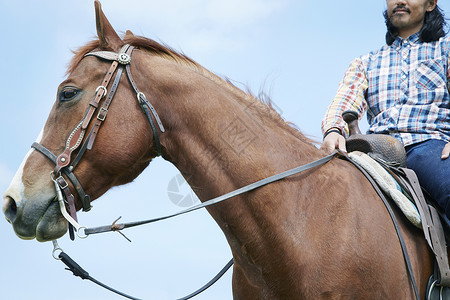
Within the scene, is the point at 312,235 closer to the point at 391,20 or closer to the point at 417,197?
the point at 417,197

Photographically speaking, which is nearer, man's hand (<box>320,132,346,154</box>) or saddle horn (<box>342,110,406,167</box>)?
saddle horn (<box>342,110,406,167</box>)

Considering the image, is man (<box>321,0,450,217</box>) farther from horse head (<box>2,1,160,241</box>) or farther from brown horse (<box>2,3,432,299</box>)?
horse head (<box>2,1,160,241</box>)

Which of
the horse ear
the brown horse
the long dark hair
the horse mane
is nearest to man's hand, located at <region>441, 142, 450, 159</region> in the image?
the brown horse

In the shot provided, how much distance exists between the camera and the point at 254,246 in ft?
11.5

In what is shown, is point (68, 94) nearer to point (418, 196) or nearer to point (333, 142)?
point (333, 142)

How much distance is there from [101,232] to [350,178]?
1.82 meters

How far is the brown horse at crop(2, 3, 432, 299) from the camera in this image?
135 inches

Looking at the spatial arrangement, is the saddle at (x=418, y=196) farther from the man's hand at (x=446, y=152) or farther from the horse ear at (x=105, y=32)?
the horse ear at (x=105, y=32)

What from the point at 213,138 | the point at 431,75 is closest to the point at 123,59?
the point at 213,138

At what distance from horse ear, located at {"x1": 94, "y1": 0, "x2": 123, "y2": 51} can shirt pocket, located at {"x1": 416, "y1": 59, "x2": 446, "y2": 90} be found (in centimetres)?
273

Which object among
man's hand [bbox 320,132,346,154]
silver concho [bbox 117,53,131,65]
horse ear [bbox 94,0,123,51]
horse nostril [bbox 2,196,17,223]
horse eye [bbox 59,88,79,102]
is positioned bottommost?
man's hand [bbox 320,132,346,154]

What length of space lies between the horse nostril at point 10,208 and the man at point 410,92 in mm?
2484

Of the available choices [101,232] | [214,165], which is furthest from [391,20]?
[101,232]

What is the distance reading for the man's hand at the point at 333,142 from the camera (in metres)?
4.43
